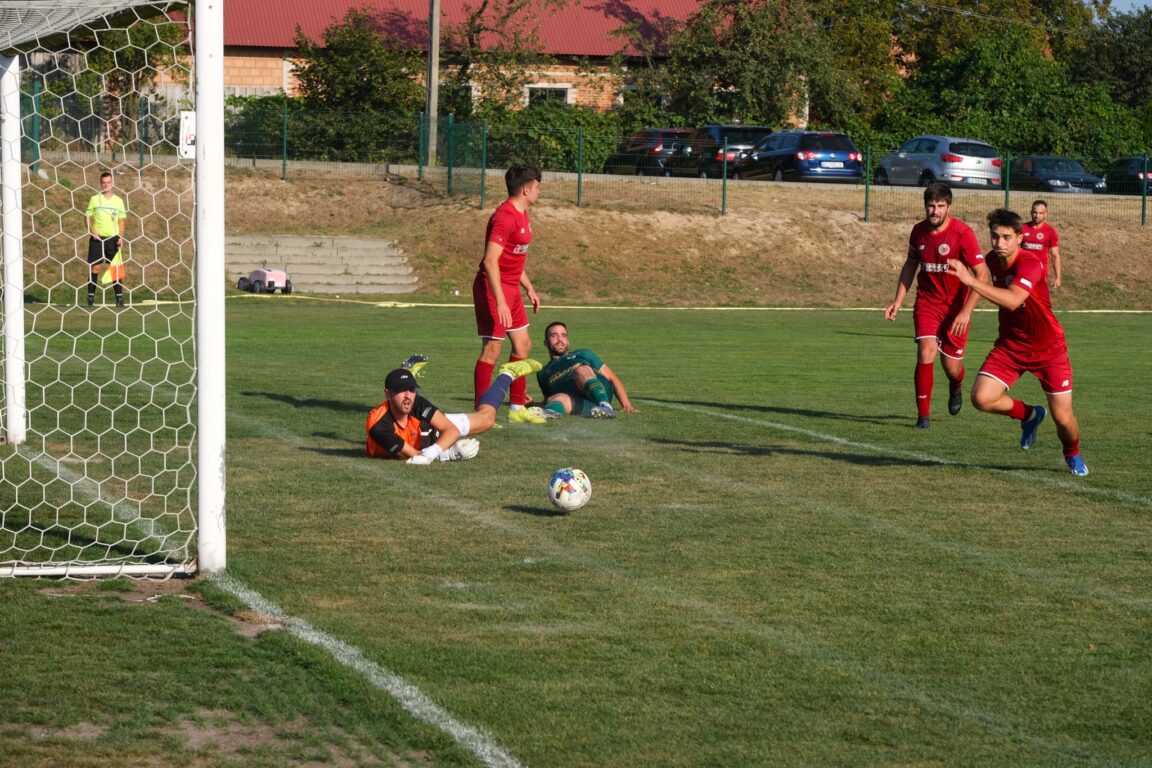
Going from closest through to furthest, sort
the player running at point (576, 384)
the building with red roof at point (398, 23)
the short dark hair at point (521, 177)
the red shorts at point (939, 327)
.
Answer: the short dark hair at point (521, 177) < the player running at point (576, 384) < the red shorts at point (939, 327) < the building with red roof at point (398, 23)

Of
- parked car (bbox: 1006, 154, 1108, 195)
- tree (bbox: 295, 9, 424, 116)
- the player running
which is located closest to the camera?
the player running

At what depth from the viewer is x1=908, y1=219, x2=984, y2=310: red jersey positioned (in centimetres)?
1264

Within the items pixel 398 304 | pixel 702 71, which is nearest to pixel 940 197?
pixel 398 304

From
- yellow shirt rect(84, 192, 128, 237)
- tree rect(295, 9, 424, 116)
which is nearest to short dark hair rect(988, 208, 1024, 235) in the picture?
yellow shirt rect(84, 192, 128, 237)

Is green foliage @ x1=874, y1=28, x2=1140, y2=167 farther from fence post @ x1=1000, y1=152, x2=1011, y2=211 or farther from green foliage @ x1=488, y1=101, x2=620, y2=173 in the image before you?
green foliage @ x1=488, y1=101, x2=620, y2=173

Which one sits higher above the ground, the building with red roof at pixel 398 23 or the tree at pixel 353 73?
the building with red roof at pixel 398 23

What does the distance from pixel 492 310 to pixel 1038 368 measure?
169 inches

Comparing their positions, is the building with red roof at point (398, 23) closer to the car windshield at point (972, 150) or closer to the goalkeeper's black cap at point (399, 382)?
the car windshield at point (972, 150)

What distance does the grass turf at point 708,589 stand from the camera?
5219 mm

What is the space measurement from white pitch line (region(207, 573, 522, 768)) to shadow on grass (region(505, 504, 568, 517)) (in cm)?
220

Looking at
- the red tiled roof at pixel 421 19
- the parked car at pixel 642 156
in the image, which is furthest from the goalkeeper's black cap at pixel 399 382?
the red tiled roof at pixel 421 19

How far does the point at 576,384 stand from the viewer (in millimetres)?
12875

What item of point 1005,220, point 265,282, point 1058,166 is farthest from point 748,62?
point 1005,220

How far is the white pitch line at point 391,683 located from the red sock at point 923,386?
→ 7.28 m
